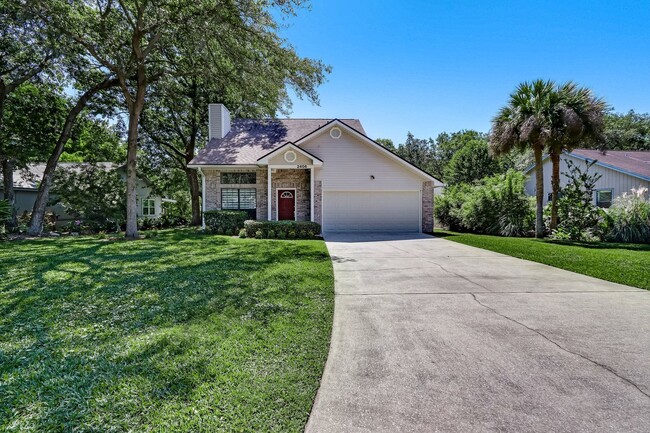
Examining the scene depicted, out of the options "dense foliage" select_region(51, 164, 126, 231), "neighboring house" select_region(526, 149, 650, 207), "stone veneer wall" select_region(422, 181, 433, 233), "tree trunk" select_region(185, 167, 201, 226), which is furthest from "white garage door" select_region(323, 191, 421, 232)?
"tree trunk" select_region(185, 167, 201, 226)

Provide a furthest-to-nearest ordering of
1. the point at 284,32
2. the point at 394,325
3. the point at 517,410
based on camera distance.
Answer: the point at 284,32
the point at 394,325
the point at 517,410

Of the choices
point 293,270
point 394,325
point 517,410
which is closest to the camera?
point 517,410

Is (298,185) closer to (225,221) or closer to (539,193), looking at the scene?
(225,221)

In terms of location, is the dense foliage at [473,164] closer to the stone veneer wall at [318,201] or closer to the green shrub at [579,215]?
the green shrub at [579,215]

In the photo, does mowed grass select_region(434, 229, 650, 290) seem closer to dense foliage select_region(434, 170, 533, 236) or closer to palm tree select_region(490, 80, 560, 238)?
palm tree select_region(490, 80, 560, 238)

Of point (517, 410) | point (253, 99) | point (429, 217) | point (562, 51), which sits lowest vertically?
point (517, 410)

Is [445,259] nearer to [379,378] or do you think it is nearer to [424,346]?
[424,346]

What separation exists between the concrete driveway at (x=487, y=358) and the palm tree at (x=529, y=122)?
8.89 meters

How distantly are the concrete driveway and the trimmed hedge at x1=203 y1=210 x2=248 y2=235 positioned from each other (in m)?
10.4

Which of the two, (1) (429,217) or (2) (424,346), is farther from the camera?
(1) (429,217)

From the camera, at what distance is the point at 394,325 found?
400cm

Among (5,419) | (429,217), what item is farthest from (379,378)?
(429,217)

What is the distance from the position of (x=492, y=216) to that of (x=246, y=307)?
15.3 metres

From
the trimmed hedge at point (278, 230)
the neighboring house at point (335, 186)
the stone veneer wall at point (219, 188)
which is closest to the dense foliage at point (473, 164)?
the neighboring house at point (335, 186)
